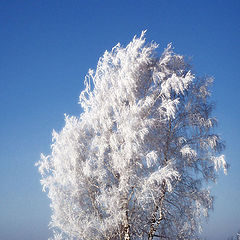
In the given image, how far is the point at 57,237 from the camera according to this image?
43.9ft

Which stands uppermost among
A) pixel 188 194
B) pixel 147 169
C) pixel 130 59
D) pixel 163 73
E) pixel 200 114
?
pixel 130 59

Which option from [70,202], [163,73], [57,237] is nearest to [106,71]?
[163,73]

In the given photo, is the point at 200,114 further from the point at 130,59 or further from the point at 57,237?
the point at 57,237

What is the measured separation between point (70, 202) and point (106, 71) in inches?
233

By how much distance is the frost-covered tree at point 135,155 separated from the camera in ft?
42.3

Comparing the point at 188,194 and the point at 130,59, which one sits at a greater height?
the point at 130,59

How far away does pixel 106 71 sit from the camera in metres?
14.9

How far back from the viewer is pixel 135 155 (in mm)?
12914

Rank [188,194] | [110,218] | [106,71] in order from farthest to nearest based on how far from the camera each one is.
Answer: [106,71]
[188,194]
[110,218]

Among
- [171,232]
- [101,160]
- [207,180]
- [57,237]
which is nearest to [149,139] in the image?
[101,160]

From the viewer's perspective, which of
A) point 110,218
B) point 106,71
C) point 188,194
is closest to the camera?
point 110,218

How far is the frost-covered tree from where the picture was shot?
508 inches

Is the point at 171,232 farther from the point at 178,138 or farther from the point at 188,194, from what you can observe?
the point at 178,138

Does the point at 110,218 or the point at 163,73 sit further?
the point at 163,73
